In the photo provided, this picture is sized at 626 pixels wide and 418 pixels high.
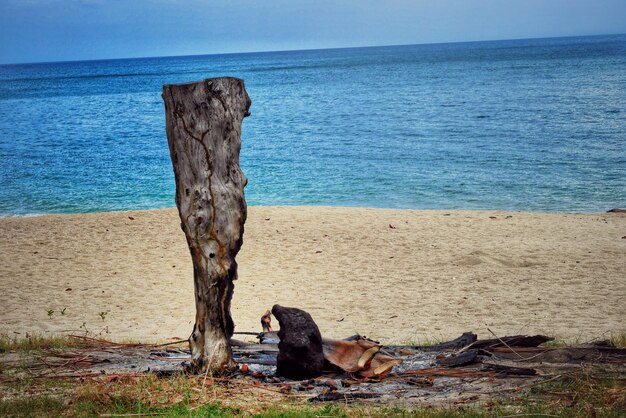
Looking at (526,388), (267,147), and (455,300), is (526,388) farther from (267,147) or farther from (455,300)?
(267,147)

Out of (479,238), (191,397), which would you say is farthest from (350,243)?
(191,397)

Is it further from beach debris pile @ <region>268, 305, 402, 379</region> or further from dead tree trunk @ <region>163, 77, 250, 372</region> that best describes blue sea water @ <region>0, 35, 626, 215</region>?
dead tree trunk @ <region>163, 77, 250, 372</region>

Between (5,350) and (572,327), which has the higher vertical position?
(5,350)

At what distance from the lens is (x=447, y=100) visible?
5025 centimetres

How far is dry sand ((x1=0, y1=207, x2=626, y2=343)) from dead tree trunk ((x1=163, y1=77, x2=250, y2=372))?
3.43m

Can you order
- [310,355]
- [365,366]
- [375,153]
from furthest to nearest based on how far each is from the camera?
[375,153], [365,366], [310,355]

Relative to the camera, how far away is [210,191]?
5.44m

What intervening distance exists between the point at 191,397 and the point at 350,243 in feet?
30.1

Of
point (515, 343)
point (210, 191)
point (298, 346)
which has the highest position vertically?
point (210, 191)

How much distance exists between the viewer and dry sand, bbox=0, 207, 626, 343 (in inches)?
368

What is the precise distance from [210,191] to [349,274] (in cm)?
676

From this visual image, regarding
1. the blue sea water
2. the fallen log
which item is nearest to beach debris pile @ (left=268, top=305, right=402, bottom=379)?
the fallen log

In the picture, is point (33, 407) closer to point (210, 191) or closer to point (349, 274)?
point (210, 191)

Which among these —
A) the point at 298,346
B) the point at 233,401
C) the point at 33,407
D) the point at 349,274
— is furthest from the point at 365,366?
the point at 349,274
